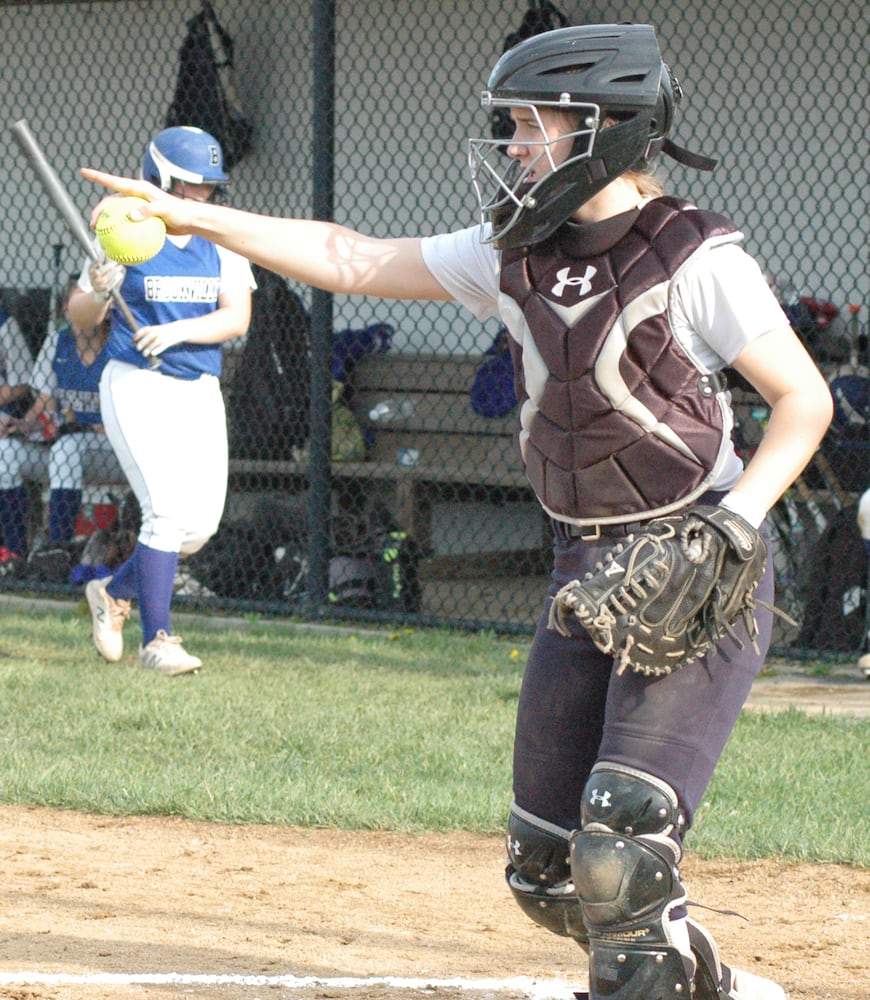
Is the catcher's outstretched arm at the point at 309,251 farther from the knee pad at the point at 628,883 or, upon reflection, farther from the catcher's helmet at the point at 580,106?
the knee pad at the point at 628,883

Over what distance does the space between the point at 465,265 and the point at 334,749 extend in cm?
279

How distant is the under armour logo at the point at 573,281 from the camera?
2.81 meters

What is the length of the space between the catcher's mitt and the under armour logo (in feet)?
1.48

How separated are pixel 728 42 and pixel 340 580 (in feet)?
11.2

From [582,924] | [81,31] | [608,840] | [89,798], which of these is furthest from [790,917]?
[81,31]

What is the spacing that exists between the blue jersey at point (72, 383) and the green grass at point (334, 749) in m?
2.07

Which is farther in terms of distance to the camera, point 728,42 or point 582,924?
point 728,42

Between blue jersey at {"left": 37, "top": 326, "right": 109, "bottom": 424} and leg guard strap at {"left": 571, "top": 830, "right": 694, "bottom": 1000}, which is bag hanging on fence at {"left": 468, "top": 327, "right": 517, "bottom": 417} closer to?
blue jersey at {"left": 37, "top": 326, "right": 109, "bottom": 424}

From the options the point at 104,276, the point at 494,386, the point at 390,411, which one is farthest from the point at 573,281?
the point at 390,411

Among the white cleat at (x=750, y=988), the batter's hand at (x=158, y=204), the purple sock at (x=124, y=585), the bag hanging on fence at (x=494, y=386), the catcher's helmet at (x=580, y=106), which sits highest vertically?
the catcher's helmet at (x=580, y=106)

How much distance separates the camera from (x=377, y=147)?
931 cm

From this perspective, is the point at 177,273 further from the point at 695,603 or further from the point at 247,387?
the point at 695,603

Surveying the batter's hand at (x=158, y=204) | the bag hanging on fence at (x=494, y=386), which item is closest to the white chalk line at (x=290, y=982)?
the batter's hand at (x=158, y=204)

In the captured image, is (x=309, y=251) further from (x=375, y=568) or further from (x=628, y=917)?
(x=375, y=568)
